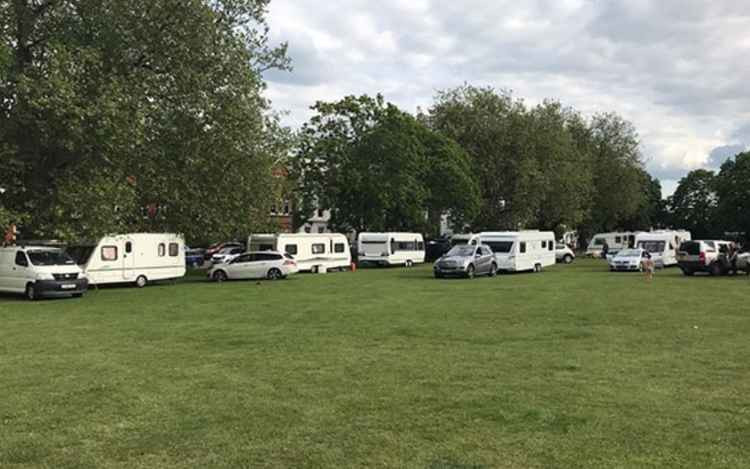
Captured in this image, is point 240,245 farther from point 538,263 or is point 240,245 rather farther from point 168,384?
point 168,384

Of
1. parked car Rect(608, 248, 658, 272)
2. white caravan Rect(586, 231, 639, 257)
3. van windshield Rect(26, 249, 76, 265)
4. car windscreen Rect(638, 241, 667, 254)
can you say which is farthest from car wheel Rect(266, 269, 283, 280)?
white caravan Rect(586, 231, 639, 257)

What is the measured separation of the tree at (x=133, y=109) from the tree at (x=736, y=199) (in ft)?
206

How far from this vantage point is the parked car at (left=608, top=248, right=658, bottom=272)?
39.7 metres

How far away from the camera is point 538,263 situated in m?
41.1

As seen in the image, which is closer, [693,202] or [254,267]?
[254,267]

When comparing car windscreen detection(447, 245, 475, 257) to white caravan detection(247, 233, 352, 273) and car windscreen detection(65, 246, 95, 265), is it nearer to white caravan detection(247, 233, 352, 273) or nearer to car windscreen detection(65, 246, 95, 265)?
white caravan detection(247, 233, 352, 273)

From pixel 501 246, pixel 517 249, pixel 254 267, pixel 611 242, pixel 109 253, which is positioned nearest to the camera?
pixel 109 253

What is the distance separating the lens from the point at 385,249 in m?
46.1

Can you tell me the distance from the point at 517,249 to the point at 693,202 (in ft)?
245

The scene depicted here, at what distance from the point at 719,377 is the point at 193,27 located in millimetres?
23024

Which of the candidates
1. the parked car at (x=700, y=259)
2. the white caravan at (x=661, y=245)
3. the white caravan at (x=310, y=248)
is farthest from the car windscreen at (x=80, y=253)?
the white caravan at (x=661, y=245)

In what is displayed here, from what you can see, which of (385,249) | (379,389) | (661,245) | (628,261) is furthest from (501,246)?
(379,389)

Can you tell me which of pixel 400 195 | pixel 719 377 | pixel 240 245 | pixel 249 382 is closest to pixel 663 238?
pixel 400 195

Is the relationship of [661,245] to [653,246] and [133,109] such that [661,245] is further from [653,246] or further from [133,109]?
[133,109]
